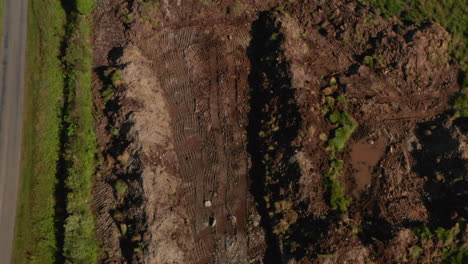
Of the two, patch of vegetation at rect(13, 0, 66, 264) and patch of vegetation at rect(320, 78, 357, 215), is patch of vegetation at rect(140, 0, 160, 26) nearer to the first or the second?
patch of vegetation at rect(13, 0, 66, 264)

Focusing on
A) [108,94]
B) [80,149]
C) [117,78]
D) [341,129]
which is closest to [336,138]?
[341,129]

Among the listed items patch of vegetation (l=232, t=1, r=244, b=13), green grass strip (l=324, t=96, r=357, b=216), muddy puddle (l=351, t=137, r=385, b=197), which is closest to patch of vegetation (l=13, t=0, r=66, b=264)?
patch of vegetation (l=232, t=1, r=244, b=13)

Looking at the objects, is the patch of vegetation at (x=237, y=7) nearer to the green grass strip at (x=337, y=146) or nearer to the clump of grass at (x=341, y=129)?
the green grass strip at (x=337, y=146)

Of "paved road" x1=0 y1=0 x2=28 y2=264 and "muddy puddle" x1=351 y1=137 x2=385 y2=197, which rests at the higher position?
"paved road" x1=0 y1=0 x2=28 y2=264

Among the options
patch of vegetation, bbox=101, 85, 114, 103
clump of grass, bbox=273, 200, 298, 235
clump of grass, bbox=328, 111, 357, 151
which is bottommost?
clump of grass, bbox=273, 200, 298, 235

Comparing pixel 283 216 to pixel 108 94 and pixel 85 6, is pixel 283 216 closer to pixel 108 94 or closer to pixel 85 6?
pixel 108 94

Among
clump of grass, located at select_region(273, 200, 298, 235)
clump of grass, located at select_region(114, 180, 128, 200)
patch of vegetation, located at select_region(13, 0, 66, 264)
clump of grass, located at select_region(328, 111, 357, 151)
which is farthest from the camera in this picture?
clump of grass, located at select_region(328, 111, 357, 151)

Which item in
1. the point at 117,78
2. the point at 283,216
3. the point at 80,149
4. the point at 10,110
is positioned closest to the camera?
the point at 283,216
